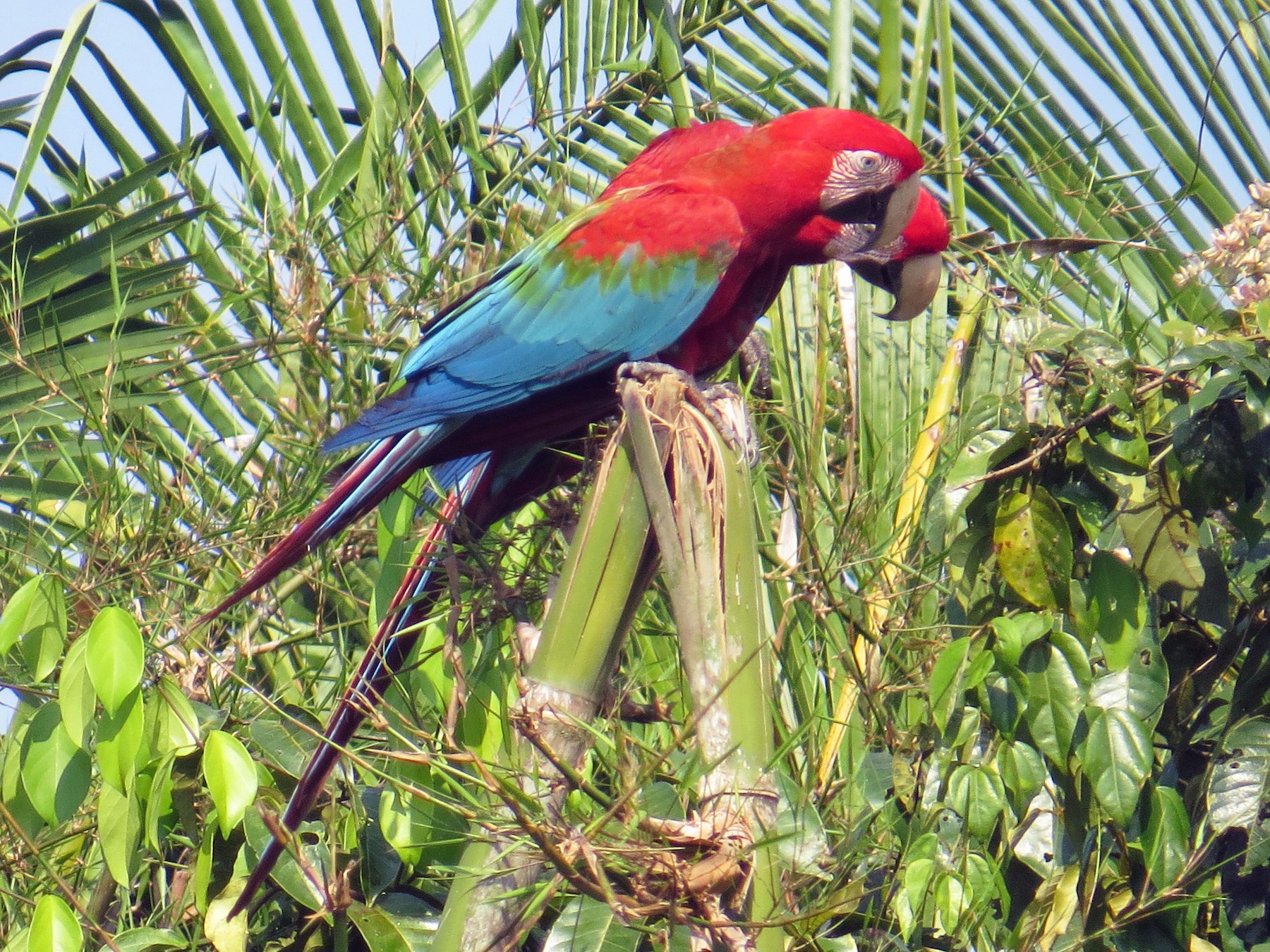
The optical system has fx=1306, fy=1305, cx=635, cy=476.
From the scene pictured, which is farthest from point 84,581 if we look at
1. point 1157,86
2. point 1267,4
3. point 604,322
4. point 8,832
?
point 1267,4

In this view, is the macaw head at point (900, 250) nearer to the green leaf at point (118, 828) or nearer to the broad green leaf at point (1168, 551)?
the broad green leaf at point (1168, 551)

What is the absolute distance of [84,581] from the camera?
4.89ft

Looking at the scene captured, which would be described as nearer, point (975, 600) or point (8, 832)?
point (975, 600)

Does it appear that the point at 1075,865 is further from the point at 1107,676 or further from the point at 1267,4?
the point at 1267,4

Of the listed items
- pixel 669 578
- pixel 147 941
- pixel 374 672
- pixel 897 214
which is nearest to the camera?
pixel 669 578

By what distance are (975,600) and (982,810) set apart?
254 millimetres

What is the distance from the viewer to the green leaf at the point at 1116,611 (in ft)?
4.10

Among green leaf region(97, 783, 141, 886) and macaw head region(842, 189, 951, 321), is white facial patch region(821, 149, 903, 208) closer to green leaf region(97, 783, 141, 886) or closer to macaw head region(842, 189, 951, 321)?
macaw head region(842, 189, 951, 321)

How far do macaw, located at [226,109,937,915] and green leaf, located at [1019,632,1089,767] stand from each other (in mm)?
742

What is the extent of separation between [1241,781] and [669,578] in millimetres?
677

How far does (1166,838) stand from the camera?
1.18 metres

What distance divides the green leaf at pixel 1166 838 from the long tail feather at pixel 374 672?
28.5 inches

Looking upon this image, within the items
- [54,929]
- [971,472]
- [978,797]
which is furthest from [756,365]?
[54,929]

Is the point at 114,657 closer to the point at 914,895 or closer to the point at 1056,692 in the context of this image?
the point at 914,895
